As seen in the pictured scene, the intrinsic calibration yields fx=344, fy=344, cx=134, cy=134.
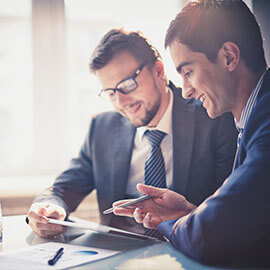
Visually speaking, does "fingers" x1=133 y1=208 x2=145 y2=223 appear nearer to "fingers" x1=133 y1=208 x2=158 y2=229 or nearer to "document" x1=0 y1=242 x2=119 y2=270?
"fingers" x1=133 y1=208 x2=158 y2=229

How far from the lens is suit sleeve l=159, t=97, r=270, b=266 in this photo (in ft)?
2.03

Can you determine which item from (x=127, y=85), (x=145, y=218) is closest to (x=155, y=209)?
(x=145, y=218)

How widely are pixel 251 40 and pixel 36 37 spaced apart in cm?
115

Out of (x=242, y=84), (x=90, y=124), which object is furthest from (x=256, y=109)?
(x=90, y=124)

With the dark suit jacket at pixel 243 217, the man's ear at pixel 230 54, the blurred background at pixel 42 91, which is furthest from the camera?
the blurred background at pixel 42 91

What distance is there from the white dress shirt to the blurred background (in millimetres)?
313

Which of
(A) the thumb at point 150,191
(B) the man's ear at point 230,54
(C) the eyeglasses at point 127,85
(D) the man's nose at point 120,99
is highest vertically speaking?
(B) the man's ear at point 230,54

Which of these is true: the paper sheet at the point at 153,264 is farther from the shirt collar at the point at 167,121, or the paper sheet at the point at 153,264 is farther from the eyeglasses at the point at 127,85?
the eyeglasses at the point at 127,85

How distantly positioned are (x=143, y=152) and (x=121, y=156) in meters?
0.10

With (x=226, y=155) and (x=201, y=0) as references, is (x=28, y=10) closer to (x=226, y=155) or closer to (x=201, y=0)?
(x=201, y=0)

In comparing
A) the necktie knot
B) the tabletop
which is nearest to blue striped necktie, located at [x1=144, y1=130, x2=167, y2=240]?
the necktie knot

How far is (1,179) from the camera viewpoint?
4.95 ft

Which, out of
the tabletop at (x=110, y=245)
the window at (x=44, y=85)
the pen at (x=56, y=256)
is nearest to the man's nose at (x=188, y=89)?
the tabletop at (x=110, y=245)

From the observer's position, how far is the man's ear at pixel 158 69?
3.36ft
